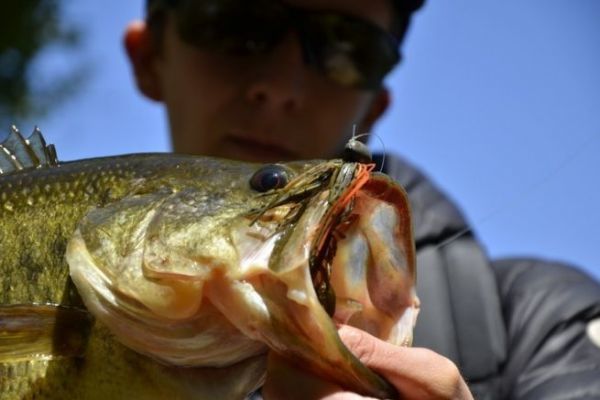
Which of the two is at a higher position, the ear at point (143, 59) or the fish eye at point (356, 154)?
the fish eye at point (356, 154)

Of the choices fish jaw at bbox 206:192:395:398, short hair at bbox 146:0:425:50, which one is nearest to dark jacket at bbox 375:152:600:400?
short hair at bbox 146:0:425:50

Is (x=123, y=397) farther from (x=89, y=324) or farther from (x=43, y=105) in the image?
(x=43, y=105)

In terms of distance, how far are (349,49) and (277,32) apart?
0.35 m

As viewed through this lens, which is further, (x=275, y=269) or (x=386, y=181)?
(x=386, y=181)

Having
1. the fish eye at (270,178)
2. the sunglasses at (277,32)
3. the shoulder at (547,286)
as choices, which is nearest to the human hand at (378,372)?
the fish eye at (270,178)

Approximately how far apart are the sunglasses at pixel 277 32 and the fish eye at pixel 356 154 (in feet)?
6.41

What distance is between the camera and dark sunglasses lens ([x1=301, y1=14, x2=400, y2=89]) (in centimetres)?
401

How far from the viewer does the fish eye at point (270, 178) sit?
2064 millimetres

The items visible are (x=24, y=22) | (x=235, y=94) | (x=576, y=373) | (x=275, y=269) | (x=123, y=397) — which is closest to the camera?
(x=275, y=269)

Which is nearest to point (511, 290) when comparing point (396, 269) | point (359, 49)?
point (359, 49)

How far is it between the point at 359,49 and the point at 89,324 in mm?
2487

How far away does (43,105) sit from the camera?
707 inches

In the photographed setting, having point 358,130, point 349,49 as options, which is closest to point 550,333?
point 358,130

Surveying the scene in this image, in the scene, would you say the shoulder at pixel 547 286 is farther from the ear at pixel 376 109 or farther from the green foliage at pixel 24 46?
the green foliage at pixel 24 46
